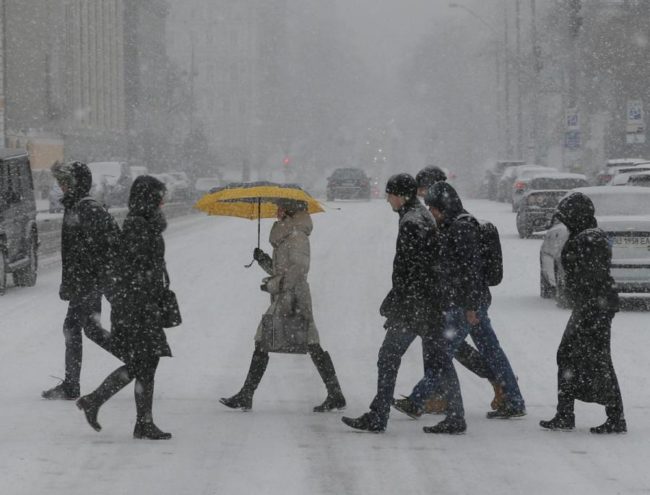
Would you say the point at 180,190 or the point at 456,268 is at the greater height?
the point at 180,190

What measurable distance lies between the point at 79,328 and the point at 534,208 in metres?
23.0

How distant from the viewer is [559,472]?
8266mm

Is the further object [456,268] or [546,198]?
[546,198]

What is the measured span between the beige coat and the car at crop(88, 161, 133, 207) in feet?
137

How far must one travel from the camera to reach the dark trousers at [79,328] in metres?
10.7

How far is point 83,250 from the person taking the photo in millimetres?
10484

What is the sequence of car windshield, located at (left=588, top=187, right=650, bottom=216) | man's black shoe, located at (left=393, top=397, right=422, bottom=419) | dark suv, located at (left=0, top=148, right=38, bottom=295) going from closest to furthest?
man's black shoe, located at (left=393, top=397, right=422, bottom=419) → car windshield, located at (left=588, top=187, right=650, bottom=216) → dark suv, located at (left=0, top=148, right=38, bottom=295)

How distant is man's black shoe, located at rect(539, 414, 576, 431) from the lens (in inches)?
382

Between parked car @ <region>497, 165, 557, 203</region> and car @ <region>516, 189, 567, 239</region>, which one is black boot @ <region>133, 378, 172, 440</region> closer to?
car @ <region>516, 189, 567, 239</region>

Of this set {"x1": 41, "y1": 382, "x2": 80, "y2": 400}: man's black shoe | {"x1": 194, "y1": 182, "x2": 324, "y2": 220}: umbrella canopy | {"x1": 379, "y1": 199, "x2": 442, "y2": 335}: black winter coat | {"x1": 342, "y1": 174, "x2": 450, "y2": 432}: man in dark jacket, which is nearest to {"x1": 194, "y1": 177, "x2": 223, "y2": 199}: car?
{"x1": 194, "y1": 182, "x2": 324, "y2": 220}: umbrella canopy

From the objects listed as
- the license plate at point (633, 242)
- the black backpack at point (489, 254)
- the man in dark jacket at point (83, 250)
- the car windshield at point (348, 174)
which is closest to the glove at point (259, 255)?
the man in dark jacket at point (83, 250)

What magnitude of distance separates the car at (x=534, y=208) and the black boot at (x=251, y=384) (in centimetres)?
2185

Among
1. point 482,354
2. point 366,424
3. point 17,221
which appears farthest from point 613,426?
point 17,221

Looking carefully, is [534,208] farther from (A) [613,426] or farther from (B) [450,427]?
(B) [450,427]
